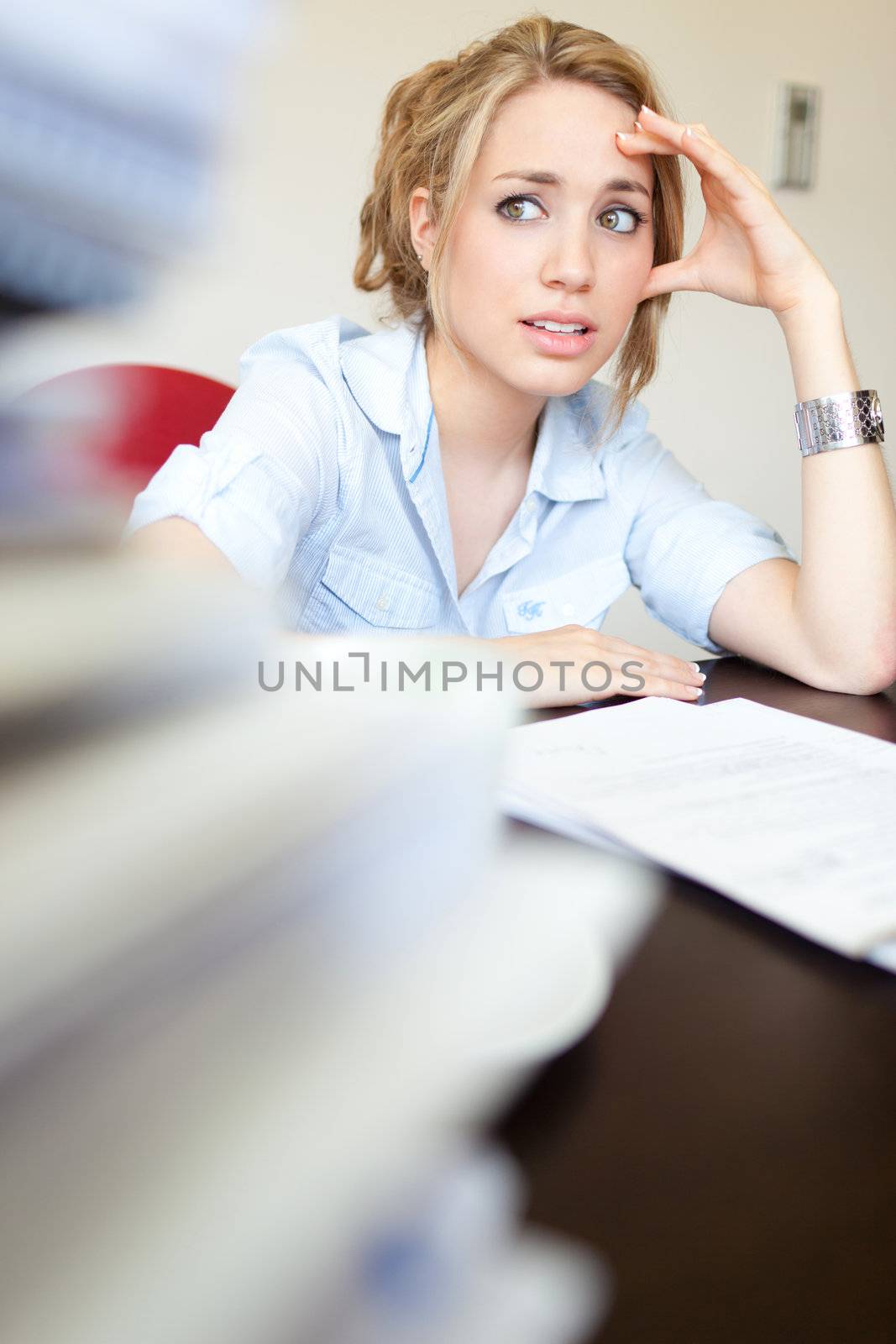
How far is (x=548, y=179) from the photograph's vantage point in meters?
0.98

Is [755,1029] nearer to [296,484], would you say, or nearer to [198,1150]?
[198,1150]

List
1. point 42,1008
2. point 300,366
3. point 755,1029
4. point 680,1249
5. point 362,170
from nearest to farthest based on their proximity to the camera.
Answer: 1. point 42,1008
2. point 680,1249
3. point 755,1029
4. point 300,366
5. point 362,170

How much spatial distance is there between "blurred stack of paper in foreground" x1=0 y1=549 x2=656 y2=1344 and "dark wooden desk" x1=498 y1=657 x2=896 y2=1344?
2.5 inches

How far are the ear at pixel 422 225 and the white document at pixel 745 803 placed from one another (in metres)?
0.65

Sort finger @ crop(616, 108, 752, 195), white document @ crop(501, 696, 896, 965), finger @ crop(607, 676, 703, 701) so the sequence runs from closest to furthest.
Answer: white document @ crop(501, 696, 896, 965) < finger @ crop(607, 676, 703, 701) < finger @ crop(616, 108, 752, 195)

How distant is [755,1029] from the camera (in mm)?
344

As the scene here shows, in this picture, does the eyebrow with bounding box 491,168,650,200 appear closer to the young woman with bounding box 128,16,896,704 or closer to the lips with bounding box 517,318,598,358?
the young woman with bounding box 128,16,896,704

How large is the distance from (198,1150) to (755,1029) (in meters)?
0.30

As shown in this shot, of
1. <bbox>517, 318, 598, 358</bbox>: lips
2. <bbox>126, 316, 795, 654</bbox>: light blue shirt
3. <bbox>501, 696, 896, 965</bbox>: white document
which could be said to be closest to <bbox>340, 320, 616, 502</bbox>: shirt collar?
<bbox>126, 316, 795, 654</bbox>: light blue shirt

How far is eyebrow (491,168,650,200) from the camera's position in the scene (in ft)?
3.22

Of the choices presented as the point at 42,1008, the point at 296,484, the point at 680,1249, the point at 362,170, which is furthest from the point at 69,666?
the point at 362,170

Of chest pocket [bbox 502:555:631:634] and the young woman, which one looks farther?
chest pocket [bbox 502:555:631:634]

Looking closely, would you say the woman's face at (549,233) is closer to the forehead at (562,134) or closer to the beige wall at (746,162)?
the forehead at (562,134)

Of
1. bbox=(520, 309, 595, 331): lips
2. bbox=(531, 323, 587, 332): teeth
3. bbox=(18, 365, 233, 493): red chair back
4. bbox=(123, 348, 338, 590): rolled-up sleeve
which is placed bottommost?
bbox=(123, 348, 338, 590): rolled-up sleeve
